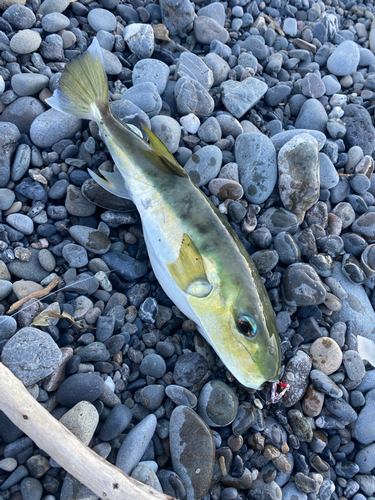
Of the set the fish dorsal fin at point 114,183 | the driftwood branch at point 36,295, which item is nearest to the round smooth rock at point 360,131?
the fish dorsal fin at point 114,183

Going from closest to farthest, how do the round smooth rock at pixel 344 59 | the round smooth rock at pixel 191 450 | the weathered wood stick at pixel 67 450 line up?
1. the weathered wood stick at pixel 67 450
2. the round smooth rock at pixel 191 450
3. the round smooth rock at pixel 344 59

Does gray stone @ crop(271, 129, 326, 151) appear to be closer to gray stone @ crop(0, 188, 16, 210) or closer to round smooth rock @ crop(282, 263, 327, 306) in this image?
round smooth rock @ crop(282, 263, 327, 306)

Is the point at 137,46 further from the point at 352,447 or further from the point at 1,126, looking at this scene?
the point at 352,447

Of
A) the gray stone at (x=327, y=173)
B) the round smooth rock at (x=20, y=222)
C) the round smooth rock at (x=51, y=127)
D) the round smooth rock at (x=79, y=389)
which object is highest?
the gray stone at (x=327, y=173)

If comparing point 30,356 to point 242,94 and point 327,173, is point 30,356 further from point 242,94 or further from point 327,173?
point 242,94

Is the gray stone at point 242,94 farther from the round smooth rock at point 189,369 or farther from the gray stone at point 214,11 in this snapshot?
the round smooth rock at point 189,369

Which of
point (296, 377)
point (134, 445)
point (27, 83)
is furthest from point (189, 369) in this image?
point (27, 83)

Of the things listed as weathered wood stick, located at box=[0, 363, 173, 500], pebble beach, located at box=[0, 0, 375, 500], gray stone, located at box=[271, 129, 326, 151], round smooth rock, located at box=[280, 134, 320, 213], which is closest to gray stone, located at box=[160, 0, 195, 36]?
pebble beach, located at box=[0, 0, 375, 500]
